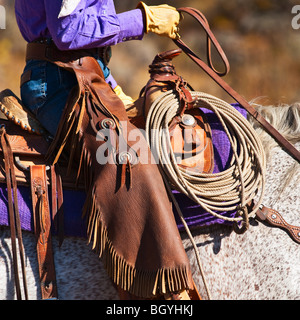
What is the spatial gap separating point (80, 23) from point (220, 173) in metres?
0.86

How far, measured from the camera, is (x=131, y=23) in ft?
7.39

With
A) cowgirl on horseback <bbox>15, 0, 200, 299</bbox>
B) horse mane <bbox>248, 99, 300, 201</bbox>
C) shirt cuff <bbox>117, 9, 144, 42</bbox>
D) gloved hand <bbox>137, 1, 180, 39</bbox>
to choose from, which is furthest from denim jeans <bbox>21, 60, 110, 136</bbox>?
horse mane <bbox>248, 99, 300, 201</bbox>

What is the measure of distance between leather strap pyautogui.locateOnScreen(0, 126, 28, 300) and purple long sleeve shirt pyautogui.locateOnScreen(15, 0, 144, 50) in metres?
0.47

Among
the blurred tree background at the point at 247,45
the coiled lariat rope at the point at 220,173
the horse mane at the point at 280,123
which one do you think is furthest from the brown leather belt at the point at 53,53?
the blurred tree background at the point at 247,45

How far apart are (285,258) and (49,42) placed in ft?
4.62

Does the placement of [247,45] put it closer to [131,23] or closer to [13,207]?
[131,23]

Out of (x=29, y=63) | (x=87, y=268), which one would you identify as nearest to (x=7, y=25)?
(x=29, y=63)

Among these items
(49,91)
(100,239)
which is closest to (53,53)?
(49,91)

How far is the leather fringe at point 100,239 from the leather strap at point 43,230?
105mm

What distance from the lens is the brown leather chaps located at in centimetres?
198

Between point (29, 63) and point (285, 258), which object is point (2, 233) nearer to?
point (29, 63)

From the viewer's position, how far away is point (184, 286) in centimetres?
196

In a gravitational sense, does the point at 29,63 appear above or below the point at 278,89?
above

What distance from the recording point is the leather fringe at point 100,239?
77.0 inches
